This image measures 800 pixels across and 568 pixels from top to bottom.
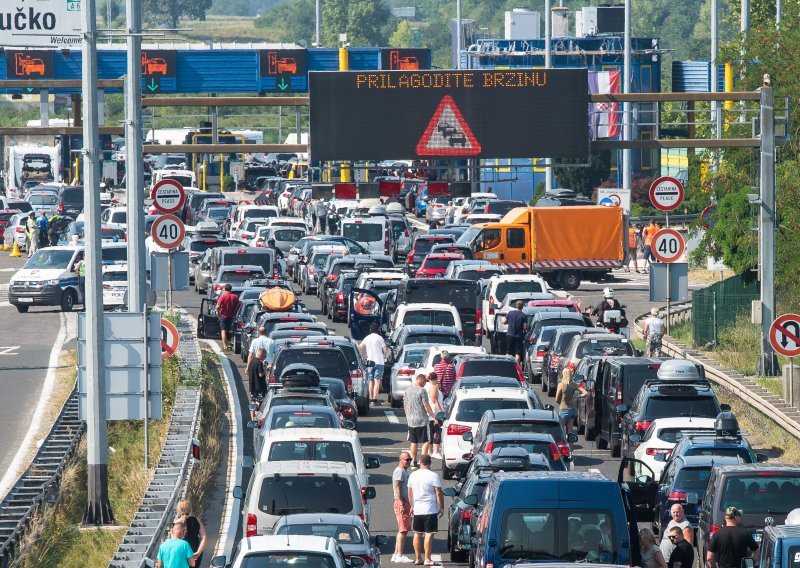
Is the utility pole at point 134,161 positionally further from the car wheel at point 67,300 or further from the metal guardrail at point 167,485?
the car wheel at point 67,300

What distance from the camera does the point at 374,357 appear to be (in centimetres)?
3500

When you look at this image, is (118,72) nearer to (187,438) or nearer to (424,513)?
(187,438)

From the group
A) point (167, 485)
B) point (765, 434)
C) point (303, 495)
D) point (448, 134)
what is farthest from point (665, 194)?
point (303, 495)

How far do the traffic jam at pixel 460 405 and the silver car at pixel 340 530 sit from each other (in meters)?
0.03

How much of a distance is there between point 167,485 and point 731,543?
7.09m

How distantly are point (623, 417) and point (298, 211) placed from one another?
5379 centimetres

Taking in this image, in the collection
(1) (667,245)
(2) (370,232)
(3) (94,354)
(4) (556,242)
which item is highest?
(1) (667,245)

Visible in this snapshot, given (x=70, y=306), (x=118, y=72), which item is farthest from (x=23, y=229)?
(x=70, y=306)

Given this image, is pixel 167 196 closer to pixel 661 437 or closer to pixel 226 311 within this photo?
pixel 226 311

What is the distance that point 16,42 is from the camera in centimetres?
2622

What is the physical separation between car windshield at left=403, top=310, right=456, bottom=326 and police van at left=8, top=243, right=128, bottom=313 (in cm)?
1328

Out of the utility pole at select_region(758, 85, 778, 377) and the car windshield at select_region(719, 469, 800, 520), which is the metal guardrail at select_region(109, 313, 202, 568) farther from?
Answer: the utility pole at select_region(758, 85, 778, 377)

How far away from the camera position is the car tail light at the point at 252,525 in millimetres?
19750

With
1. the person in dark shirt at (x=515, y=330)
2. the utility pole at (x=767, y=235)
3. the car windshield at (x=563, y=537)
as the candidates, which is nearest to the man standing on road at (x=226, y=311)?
the person in dark shirt at (x=515, y=330)
